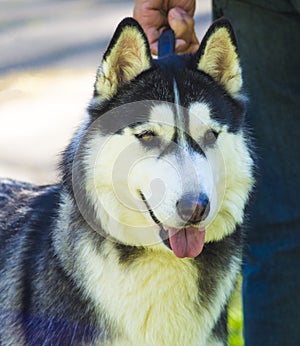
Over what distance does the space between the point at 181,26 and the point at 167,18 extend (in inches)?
4.8

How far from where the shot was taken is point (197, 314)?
3.14 metres

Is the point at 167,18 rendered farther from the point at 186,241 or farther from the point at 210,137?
the point at 186,241

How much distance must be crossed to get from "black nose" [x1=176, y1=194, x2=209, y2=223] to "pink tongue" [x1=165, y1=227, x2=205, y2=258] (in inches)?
5.1

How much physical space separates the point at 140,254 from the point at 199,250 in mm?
229

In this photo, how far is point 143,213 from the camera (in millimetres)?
3002

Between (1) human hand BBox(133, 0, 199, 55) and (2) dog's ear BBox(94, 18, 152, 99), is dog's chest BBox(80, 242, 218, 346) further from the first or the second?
(1) human hand BBox(133, 0, 199, 55)

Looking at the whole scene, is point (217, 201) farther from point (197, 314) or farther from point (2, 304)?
point (2, 304)

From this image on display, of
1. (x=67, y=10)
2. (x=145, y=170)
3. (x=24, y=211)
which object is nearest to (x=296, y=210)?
(x=145, y=170)

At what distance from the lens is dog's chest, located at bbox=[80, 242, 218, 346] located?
3.07 meters

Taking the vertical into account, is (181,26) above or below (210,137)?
above

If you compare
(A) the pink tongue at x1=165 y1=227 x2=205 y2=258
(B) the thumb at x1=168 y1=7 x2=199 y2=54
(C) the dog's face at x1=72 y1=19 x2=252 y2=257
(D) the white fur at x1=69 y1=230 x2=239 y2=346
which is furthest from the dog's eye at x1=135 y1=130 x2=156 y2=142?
(B) the thumb at x1=168 y1=7 x2=199 y2=54

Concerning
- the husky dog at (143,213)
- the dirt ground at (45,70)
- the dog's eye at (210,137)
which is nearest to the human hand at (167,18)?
the husky dog at (143,213)

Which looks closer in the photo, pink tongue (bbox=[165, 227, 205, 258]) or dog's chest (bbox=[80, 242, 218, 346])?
pink tongue (bbox=[165, 227, 205, 258])

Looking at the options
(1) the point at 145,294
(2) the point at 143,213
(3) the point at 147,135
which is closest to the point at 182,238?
(2) the point at 143,213
